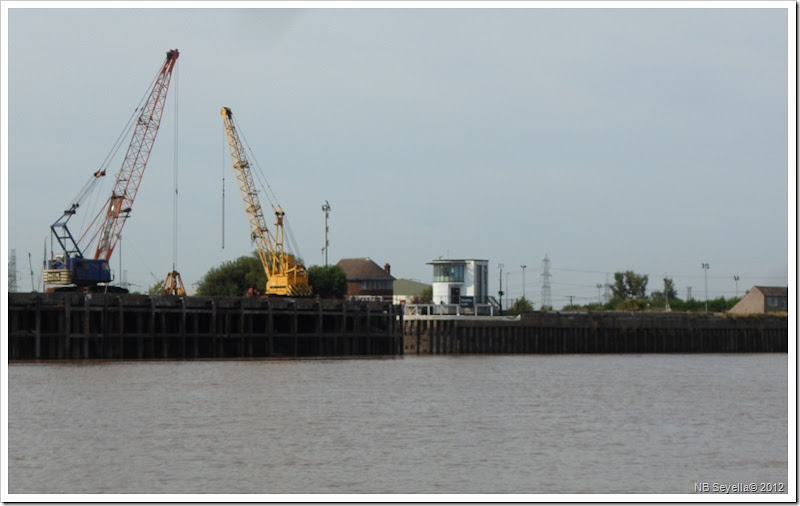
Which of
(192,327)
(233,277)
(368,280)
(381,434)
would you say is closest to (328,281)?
(233,277)

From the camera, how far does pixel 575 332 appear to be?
110000 millimetres

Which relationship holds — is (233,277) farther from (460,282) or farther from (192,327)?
(192,327)

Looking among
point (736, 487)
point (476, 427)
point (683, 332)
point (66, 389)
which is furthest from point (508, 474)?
point (683, 332)

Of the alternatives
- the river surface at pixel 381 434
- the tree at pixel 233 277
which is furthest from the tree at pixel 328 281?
the river surface at pixel 381 434

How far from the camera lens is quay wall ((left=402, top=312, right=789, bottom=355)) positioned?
10131 cm

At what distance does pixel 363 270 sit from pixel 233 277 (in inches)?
1313

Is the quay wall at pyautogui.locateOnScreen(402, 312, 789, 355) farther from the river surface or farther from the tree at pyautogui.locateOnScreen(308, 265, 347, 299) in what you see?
the river surface

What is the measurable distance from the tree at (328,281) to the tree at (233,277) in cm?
620

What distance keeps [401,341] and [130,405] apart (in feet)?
171

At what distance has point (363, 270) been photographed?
546 feet

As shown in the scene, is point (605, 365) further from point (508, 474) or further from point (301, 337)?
point (508, 474)

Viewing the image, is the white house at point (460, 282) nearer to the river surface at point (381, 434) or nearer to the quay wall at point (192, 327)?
the quay wall at point (192, 327)

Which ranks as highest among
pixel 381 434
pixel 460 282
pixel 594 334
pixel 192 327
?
pixel 460 282

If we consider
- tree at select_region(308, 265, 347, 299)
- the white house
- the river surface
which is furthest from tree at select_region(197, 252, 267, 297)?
the river surface
